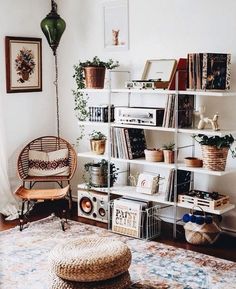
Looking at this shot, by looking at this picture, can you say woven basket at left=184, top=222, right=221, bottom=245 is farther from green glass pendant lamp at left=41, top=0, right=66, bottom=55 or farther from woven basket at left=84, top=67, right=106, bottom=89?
green glass pendant lamp at left=41, top=0, right=66, bottom=55

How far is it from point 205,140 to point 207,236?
82 cm

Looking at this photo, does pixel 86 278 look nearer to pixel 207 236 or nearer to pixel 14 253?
pixel 14 253

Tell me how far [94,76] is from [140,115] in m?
0.70

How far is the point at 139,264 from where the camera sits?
3.81 meters

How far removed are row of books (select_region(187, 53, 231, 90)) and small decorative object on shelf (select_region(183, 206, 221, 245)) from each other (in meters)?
1.05

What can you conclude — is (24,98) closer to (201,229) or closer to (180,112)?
(180,112)

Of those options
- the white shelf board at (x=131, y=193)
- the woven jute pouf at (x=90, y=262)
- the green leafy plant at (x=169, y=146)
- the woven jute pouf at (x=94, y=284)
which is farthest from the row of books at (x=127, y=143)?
the woven jute pouf at (x=94, y=284)

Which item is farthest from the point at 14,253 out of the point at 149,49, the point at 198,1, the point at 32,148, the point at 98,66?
the point at 198,1

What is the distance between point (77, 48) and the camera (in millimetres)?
5426

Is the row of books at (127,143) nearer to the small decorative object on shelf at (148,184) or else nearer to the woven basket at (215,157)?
the small decorative object on shelf at (148,184)

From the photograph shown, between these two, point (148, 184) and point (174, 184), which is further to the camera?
point (148, 184)

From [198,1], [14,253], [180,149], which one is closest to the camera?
[14,253]

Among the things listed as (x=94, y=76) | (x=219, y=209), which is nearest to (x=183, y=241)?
(x=219, y=209)

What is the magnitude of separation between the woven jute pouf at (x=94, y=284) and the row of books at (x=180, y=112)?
156 cm
